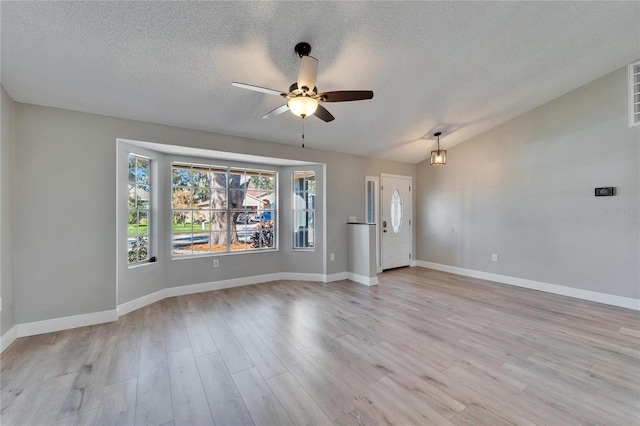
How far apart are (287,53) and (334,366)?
2.93 m

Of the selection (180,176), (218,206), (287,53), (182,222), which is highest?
(287,53)

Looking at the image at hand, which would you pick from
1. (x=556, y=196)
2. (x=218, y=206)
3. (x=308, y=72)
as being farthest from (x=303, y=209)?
(x=556, y=196)

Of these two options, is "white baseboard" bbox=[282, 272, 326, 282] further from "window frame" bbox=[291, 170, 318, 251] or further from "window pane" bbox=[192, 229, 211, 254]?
"window pane" bbox=[192, 229, 211, 254]

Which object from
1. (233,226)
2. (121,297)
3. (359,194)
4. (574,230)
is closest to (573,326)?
(574,230)

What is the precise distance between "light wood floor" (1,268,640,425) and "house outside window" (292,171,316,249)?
1.63 meters

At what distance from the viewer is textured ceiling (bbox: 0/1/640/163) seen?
81.8 inches

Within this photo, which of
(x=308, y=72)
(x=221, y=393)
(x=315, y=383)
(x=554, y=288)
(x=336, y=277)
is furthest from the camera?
(x=336, y=277)

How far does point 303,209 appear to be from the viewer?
5070mm

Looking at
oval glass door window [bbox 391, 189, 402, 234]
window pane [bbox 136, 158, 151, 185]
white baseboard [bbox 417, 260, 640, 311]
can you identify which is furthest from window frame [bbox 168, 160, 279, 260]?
white baseboard [bbox 417, 260, 640, 311]

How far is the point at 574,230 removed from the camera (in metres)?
4.01

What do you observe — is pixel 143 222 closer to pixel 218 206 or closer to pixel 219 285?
pixel 218 206

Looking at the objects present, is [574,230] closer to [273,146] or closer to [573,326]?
[573,326]

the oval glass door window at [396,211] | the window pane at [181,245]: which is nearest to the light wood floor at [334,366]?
the window pane at [181,245]

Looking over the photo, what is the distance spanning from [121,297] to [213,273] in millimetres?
1296
